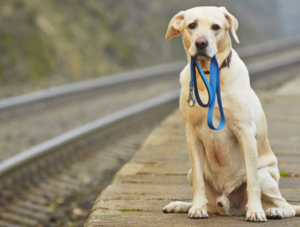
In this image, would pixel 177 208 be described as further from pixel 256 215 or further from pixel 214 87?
pixel 214 87

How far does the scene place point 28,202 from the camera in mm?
4562

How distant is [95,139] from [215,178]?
13.3 feet

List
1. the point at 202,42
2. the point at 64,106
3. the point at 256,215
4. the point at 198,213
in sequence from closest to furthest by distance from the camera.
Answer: the point at 202,42 → the point at 256,215 → the point at 198,213 → the point at 64,106

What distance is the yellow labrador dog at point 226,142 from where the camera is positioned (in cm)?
233

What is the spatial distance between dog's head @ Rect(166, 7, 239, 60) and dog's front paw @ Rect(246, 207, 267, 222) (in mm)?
845

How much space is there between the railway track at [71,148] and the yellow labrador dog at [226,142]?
207 cm

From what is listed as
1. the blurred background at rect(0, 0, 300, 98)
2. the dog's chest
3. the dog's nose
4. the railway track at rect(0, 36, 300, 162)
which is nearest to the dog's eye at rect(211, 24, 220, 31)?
the dog's nose

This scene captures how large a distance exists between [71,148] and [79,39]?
965 centimetres

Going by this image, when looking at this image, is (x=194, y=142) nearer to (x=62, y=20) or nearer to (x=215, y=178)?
(x=215, y=178)

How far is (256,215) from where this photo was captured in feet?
7.72

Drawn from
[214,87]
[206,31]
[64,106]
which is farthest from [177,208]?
[64,106]

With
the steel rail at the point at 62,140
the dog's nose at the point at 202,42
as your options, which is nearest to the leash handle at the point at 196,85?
the dog's nose at the point at 202,42

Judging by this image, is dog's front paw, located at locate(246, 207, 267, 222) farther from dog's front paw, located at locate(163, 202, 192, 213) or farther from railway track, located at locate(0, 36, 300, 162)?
railway track, located at locate(0, 36, 300, 162)

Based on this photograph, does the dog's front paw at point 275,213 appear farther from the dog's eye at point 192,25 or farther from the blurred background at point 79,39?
the blurred background at point 79,39
